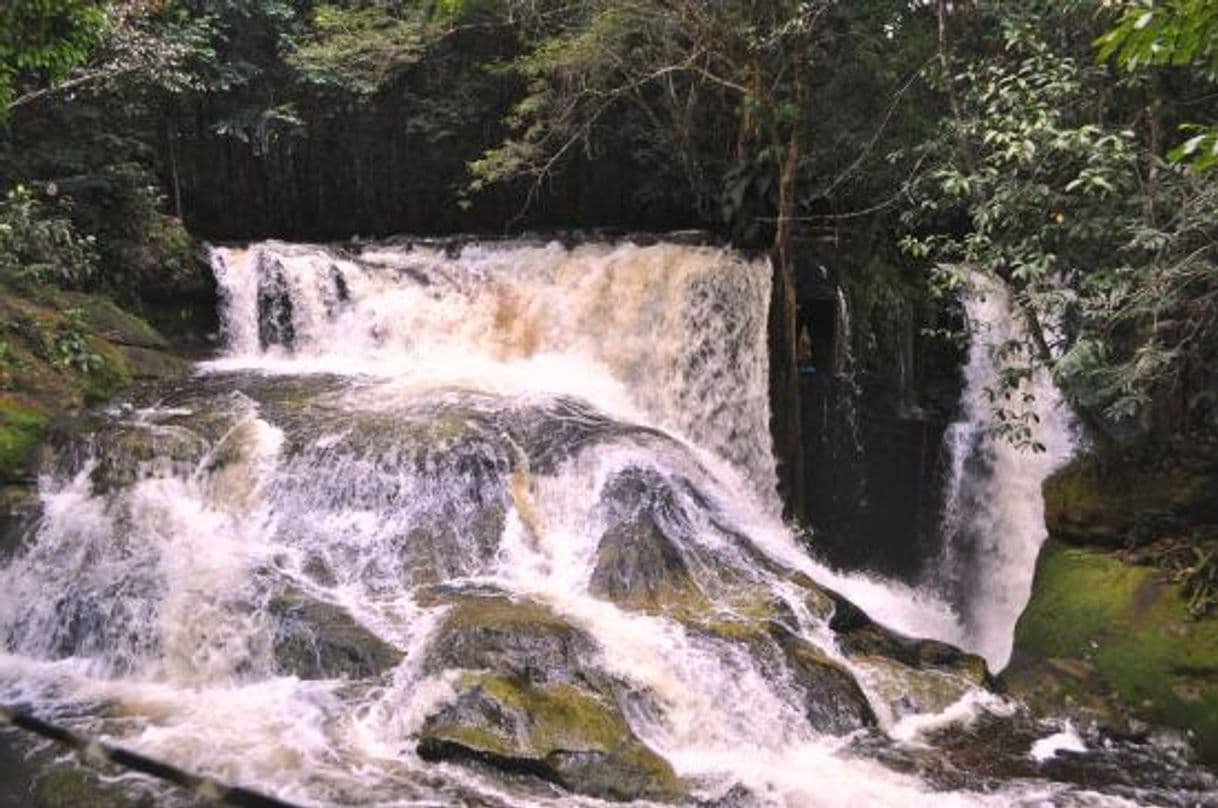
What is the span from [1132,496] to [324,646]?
6.93 meters

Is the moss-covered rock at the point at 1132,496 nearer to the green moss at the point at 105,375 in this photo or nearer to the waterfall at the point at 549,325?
the waterfall at the point at 549,325

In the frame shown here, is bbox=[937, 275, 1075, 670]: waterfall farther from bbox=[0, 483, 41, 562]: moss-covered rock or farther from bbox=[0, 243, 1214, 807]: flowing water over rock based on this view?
bbox=[0, 483, 41, 562]: moss-covered rock

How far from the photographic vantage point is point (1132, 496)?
8.86 m

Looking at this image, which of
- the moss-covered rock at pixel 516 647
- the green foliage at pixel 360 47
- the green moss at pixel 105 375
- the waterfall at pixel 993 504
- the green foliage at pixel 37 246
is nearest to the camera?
the moss-covered rock at pixel 516 647

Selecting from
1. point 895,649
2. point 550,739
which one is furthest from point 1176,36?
point 895,649

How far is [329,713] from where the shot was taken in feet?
22.5

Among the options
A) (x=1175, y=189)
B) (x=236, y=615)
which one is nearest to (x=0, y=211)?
(x=236, y=615)

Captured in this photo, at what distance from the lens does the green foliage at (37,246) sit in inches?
433

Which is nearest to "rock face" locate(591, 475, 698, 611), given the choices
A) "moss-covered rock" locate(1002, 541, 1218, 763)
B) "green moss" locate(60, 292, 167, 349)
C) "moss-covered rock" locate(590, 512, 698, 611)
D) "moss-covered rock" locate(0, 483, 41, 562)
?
"moss-covered rock" locate(590, 512, 698, 611)

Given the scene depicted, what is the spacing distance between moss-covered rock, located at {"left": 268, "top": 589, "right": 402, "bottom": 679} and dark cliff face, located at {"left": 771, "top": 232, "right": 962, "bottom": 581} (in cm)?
576

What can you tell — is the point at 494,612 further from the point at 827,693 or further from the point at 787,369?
the point at 787,369

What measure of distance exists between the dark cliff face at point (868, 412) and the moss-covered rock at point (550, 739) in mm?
5480

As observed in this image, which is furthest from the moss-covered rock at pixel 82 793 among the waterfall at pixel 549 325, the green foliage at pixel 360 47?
the green foliage at pixel 360 47

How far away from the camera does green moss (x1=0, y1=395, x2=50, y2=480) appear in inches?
353
